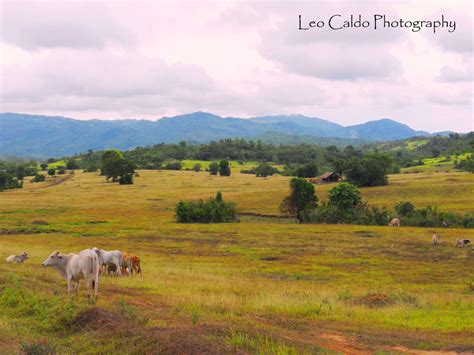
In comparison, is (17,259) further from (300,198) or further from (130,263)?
(300,198)

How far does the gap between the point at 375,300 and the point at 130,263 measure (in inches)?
534

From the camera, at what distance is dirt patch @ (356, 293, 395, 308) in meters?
21.1

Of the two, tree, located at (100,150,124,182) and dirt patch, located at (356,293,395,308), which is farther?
tree, located at (100,150,124,182)

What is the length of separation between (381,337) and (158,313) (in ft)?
22.8

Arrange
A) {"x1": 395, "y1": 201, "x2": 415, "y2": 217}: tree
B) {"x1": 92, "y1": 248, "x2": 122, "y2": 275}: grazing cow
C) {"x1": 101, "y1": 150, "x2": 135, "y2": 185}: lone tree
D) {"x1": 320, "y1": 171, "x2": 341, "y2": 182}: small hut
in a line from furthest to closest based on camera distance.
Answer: {"x1": 101, "y1": 150, "x2": 135, "y2": 185}: lone tree < {"x1": 320, "y1": 171, "x2": 341, "y2": 182}: small hut < {"x1": 395, "y1": 201, "x2": 415, "y2": 217}: tree < {"x1": 92, "y1": 248, "x2": 122, "y2": 275}: grazing cow

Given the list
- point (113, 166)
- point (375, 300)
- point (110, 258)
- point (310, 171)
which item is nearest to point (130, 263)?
point (110, 258)

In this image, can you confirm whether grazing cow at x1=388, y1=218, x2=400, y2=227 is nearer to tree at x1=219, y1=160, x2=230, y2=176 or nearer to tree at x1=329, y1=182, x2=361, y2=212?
tree at x1=329, y1=182, x2=361, y2=212

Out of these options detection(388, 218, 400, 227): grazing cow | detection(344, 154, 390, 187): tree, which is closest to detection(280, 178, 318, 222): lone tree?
detection(388, 218, 400, 227): grazing cow

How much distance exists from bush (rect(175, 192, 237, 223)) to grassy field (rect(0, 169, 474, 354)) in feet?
8.09

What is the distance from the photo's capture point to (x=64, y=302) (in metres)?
16.9

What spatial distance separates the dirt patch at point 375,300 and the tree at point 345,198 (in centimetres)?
5575

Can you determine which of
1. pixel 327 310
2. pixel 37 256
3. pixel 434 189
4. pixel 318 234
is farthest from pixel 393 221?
pixel 327 310

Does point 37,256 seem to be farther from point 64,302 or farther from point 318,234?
point 318,234

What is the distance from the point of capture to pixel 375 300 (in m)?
21.5
